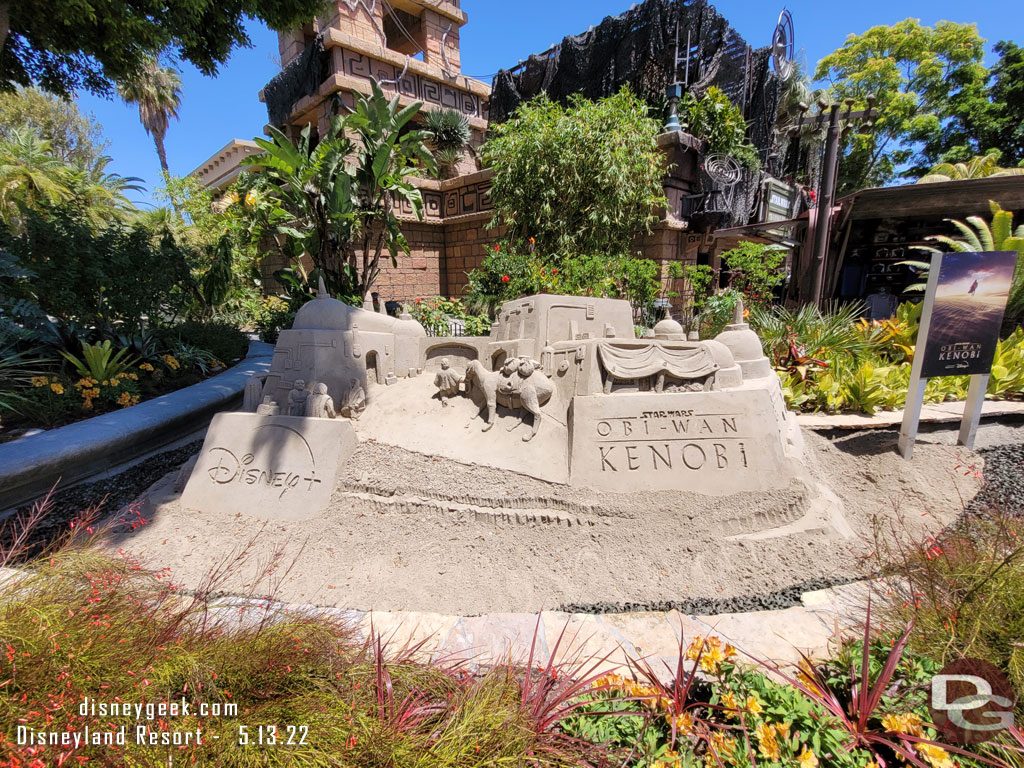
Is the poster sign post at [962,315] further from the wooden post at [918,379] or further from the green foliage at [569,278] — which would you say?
the green foliage at [569,278]

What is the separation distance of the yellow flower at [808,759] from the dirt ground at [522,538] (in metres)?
1.81

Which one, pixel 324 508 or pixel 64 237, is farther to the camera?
pixel 64 237

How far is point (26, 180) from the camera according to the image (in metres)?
11.2

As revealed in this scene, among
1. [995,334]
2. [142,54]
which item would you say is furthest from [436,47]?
[995,334]

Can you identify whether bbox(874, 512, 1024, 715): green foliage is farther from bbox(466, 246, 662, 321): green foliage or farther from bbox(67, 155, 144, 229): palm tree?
bbox(67, 155, 144, 229): palm tree

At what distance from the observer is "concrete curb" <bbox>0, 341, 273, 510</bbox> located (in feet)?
A: 14.1

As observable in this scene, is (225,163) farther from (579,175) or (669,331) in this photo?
(669,331)

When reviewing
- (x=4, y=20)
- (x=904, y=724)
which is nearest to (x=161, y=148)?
(x=4, y=20)

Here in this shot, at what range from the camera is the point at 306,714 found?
5.18 feet

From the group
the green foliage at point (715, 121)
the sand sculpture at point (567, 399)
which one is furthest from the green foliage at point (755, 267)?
the sand sculpture at point (567, 399)

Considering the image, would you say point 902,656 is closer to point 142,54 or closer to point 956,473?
point 956,473

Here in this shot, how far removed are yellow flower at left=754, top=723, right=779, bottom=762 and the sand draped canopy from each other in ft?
10.3

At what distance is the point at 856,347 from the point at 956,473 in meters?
2.58

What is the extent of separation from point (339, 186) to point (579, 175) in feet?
16.5
